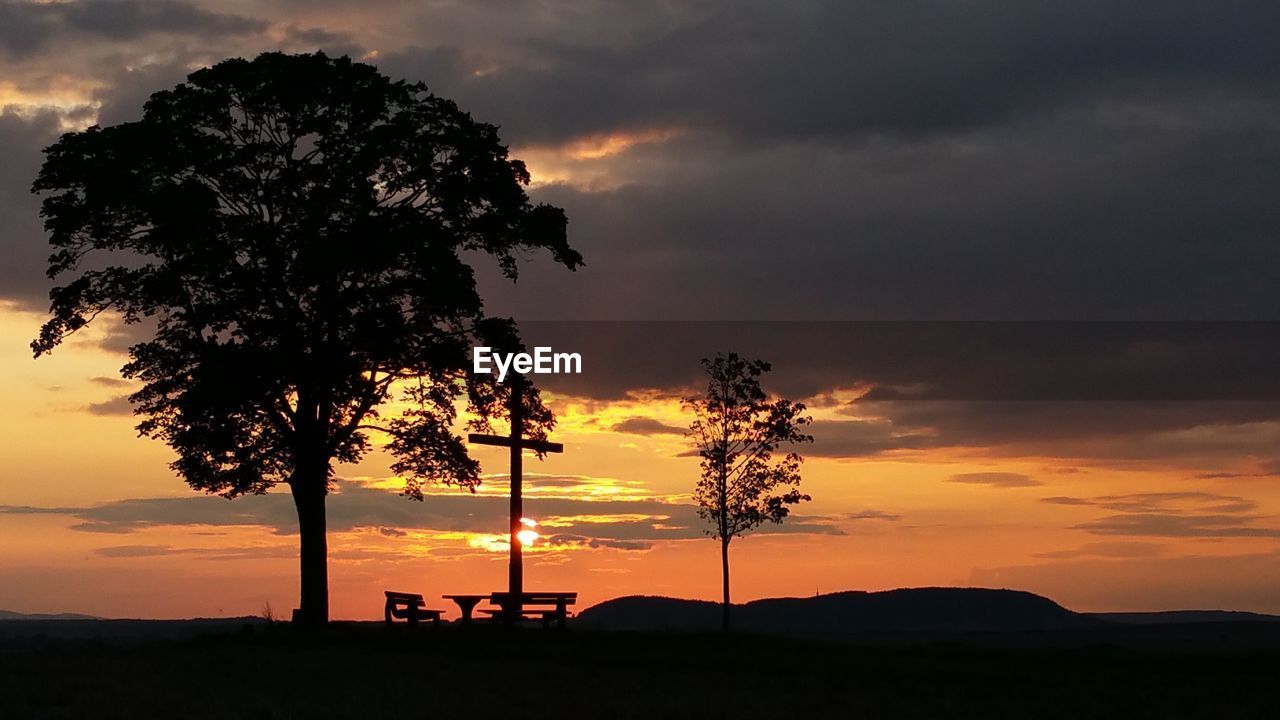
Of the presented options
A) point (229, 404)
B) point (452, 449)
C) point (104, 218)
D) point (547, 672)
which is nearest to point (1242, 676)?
point (547, 672)

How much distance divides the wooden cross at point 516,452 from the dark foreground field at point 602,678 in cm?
246

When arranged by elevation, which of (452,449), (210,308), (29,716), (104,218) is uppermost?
(104,218)

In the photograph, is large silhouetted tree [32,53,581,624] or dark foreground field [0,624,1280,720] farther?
large silhouetted tree [32,53,581,624]

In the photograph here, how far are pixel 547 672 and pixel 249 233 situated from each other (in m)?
16.2

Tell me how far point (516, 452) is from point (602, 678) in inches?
499

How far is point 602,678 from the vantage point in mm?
28328

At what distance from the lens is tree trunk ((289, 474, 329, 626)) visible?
38844 millimetres

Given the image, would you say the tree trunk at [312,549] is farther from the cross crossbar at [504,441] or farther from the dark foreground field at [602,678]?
the cross crossbar at [504,441]

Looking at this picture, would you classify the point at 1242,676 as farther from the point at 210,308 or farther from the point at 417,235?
the point at 210,308

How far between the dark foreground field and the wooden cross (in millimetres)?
2459

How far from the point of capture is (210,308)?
38.7 m

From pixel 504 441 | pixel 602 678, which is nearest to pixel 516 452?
pixel 504 441

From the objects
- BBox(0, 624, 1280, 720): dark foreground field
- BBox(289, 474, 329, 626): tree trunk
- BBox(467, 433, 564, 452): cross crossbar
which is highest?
BBox(467, 433, 564, 452): cross crossbar

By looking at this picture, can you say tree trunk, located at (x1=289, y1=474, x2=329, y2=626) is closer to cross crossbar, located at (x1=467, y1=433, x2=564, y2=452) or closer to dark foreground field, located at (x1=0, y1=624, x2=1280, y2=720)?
dark foreground field, located at (x1=0, y1=624, x2=1280, y2=720)
